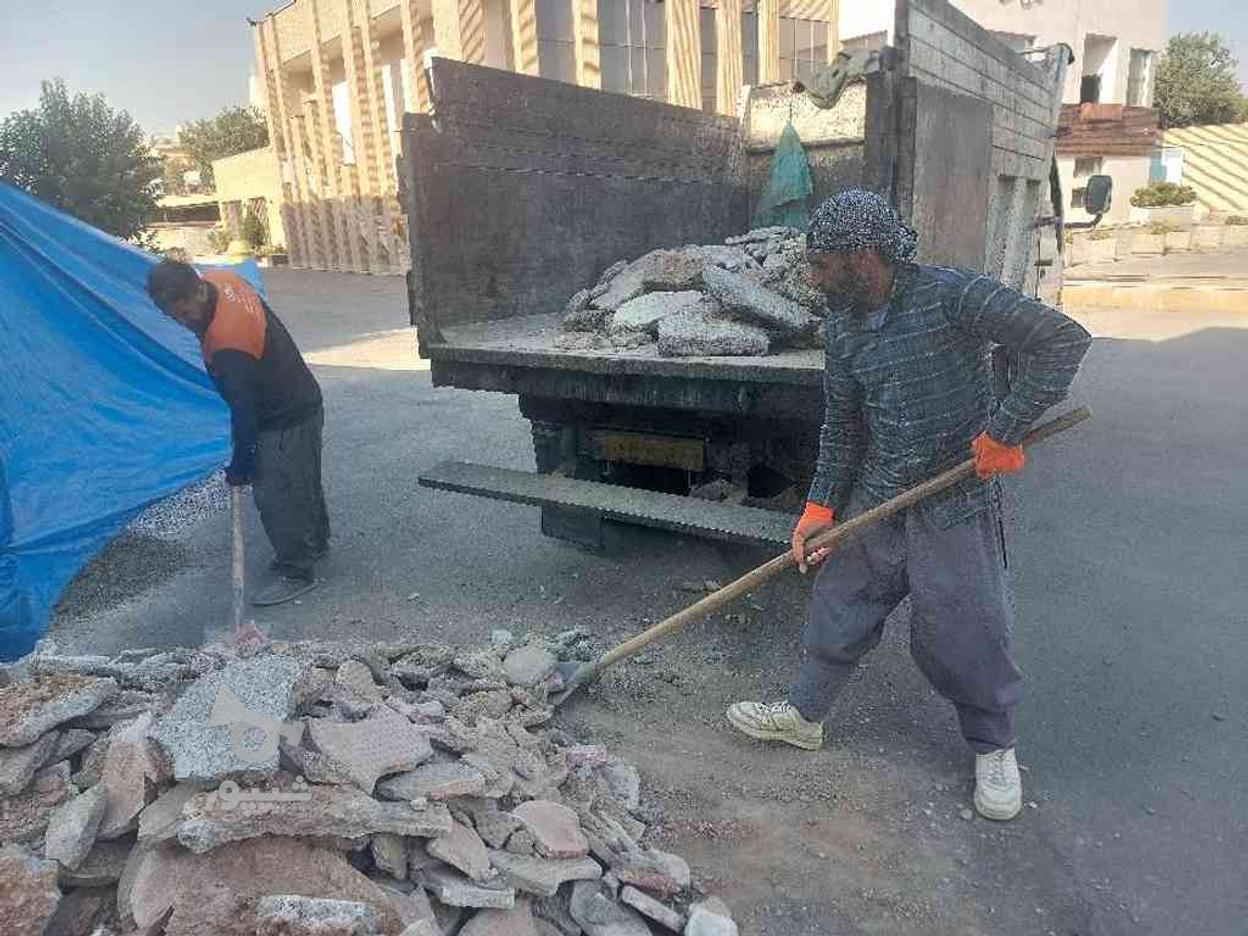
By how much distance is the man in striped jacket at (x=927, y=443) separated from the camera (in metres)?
2.31

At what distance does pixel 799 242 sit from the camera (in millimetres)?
4535

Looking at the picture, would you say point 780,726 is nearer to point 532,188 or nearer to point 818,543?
point 818,543

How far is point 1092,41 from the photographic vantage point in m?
25.8

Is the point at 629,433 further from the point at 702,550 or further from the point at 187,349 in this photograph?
the point at 187,349

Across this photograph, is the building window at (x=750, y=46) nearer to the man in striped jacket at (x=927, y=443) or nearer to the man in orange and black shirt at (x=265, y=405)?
the man in orange and black shirt at (x=265, y=405)

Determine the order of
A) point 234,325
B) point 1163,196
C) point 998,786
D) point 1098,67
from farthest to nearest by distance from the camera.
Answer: point 1098,67 < point 1163,196 < point 234,325 < point 998,786

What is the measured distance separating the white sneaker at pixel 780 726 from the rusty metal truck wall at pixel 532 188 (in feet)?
6.87

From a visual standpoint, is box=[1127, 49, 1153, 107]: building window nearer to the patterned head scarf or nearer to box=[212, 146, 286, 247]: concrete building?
box=[212, 146, 286, 247]: concrete building

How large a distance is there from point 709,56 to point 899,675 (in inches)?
683

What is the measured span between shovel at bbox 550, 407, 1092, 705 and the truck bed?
755 mm

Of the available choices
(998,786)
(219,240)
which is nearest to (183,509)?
(998,786)

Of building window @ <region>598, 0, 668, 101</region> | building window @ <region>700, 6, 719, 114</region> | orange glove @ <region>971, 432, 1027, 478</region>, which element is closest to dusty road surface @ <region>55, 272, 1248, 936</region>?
orange glove @ <region>971, 432, 1027, 478</region>

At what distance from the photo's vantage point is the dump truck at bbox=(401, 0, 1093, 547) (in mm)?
3311

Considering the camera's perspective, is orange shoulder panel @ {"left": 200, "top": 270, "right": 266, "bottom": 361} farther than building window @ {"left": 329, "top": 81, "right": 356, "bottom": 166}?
No
